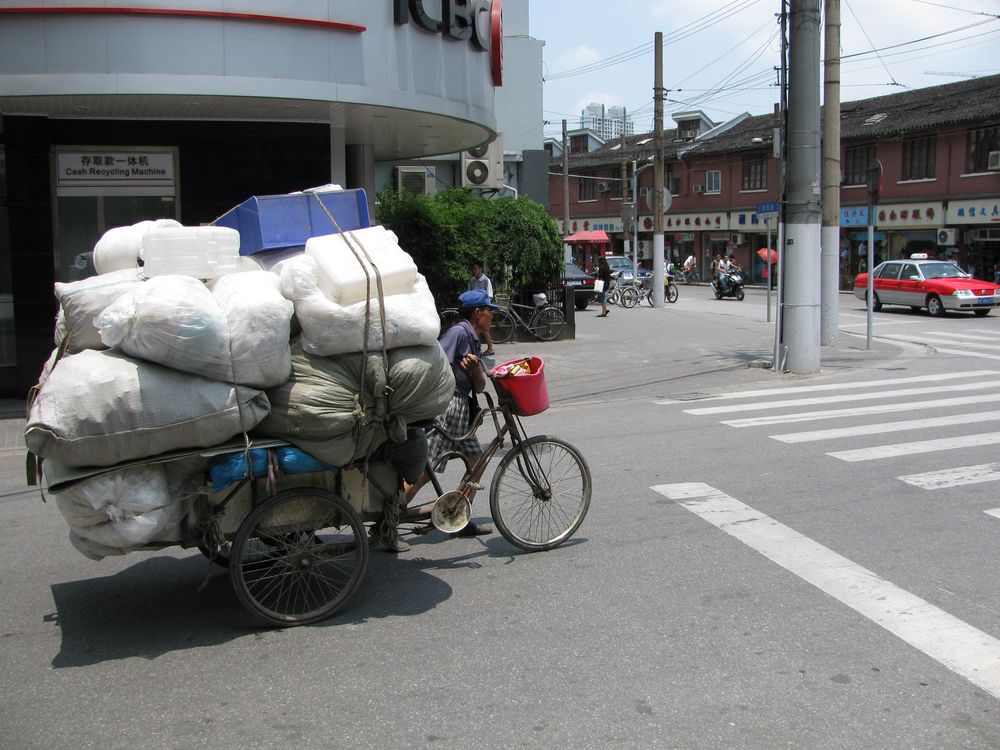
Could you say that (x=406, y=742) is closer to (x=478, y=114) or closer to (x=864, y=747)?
(x=864, y=747)

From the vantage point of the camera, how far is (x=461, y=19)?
1264 cm

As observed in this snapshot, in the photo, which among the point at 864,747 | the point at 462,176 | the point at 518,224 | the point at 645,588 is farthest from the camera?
the point at 462,176

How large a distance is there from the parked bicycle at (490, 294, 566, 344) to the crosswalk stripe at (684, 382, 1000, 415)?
25.5ft

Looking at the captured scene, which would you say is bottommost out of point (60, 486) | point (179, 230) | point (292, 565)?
point (292, 565)

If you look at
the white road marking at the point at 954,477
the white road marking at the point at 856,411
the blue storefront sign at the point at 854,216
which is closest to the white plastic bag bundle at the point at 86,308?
the white road marking at the point at 954,477

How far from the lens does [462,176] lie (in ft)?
82.2

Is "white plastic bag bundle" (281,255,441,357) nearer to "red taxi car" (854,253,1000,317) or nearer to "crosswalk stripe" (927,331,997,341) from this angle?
"crosswalk stripe" (927,331,997,341)

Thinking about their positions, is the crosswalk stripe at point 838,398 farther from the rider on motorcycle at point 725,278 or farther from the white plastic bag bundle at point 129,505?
the rider on motorcycle at point 725,278

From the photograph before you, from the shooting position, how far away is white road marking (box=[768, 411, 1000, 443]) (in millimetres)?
9625

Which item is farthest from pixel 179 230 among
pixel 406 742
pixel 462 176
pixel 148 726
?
pixel 462 176

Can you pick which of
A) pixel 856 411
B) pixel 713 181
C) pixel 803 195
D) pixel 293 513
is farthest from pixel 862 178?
pixel 293 513

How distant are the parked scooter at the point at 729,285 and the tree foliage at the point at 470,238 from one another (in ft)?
57.6

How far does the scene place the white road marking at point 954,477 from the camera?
7.65m

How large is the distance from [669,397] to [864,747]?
930 cm
